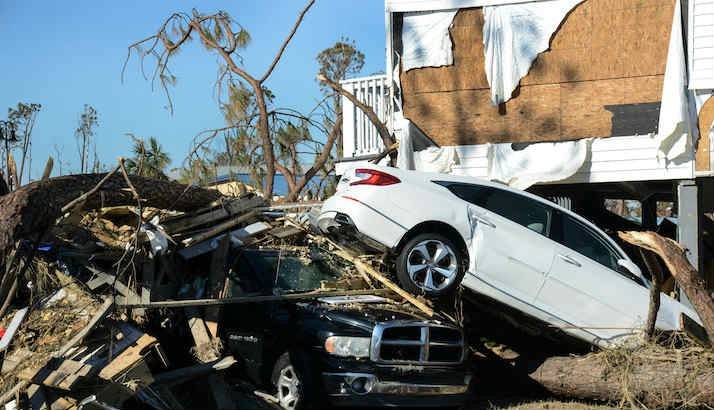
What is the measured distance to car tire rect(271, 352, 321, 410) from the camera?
24.6 feet

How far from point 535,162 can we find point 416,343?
21.8ft

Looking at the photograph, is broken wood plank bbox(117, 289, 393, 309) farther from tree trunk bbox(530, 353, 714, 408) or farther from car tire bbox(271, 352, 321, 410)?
tree trunk bbox(530, 353, 714, 408)

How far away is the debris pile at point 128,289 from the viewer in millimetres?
6715

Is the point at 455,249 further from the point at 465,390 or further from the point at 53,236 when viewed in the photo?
the point at 53,236

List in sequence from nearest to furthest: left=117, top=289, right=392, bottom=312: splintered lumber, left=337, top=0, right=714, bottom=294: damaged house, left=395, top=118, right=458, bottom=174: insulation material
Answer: left=117, top=289, right=392, bottom=312: splintered lumber
left=337, top=0, right=714, bottom=294: damaged house
left=395, top=118, right=458, bottom=174: insulation material

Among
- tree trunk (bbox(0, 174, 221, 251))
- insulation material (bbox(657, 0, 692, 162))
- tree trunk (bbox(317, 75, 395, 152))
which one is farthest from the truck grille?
tree trunk (bbox(317, 75, 395, 152))

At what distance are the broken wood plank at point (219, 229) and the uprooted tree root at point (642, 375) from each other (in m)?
3.84

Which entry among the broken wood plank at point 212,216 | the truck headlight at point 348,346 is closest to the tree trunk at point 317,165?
the broken wood plank at point 212,216

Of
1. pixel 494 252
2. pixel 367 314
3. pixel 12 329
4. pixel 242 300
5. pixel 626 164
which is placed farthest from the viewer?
pixel 626 164

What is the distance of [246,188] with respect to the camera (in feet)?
43.9

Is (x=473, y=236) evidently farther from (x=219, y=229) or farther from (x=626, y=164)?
(x=626, y=164)

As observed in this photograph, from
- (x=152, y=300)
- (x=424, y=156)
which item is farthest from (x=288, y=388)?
(x=424, y=156)

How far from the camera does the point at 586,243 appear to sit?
9.29 meters

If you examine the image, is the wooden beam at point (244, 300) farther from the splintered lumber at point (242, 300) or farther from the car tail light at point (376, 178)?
the car tail light at point (376, 178)
